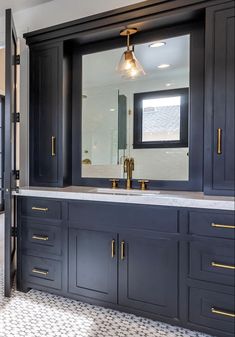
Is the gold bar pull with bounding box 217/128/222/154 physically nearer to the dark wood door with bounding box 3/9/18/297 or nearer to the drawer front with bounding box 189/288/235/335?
the drawer front with bounding box 189/288/235/335

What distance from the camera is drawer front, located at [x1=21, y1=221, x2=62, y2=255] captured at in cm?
215

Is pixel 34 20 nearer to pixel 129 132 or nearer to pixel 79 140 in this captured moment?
pixel 79 140

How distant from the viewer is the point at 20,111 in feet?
8.35

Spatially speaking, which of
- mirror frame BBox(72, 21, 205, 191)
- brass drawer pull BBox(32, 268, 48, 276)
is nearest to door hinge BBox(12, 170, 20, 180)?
brass drawer pull BBox(32, 268, 48, 276)

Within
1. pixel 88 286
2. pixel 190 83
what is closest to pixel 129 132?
pixel 190 83

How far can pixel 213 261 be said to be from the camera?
1647mm

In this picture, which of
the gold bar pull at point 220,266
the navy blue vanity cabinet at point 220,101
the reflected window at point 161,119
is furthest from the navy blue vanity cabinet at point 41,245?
the navy blue vanity cabinet at point 220,101

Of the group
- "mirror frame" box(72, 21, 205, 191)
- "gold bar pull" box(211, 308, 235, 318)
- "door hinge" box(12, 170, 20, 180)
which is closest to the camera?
"gold bar pull" box(211, 308, 235, 318)

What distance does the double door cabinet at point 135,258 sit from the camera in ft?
5.39

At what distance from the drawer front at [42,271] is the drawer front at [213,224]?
3.86ft

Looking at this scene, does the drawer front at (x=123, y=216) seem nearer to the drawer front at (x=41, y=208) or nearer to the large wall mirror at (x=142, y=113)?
the drawer front at (x=41, y=208)

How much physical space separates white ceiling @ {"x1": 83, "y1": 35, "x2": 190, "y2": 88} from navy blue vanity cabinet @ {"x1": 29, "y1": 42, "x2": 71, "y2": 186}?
236mm

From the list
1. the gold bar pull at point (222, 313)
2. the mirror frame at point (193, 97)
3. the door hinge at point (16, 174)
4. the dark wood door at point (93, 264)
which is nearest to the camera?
the gold bar pull at point (222, 313)

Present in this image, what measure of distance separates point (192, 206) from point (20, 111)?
1.88 meters
